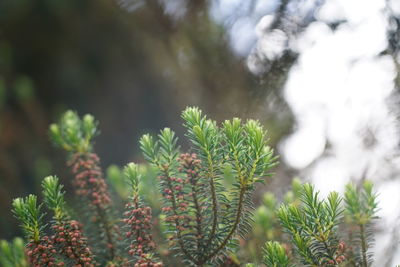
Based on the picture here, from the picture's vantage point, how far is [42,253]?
57 cm

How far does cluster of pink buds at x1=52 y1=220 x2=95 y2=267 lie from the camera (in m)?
0.58

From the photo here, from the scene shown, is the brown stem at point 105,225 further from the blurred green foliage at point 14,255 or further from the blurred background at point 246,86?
the blurred background at point 246,86

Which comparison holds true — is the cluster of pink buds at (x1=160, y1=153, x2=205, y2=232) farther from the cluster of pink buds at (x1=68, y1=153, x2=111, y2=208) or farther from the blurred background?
the blurred background

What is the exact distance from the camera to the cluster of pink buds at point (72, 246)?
576mm

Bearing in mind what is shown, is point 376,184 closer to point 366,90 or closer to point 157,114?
point 366,90

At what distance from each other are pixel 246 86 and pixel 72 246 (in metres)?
0.57

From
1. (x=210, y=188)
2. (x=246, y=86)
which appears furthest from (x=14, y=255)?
(x=246, y=86)

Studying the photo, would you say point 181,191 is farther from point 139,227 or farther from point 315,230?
point 315,230

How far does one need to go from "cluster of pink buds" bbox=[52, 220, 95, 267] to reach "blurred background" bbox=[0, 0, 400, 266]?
0.37m

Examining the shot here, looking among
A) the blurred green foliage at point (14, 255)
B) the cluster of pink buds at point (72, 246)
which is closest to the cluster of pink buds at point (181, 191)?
the cluster of pink buds at point (72, 246)

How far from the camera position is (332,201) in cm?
58

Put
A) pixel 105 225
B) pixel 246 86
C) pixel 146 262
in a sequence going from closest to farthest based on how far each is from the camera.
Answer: pixel 146 262 < pixel 105 225 < pixel 246 86

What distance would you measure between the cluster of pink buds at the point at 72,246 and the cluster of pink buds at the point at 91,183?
0.10 metres

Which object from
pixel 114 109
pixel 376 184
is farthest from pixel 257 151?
pixel 114 109
